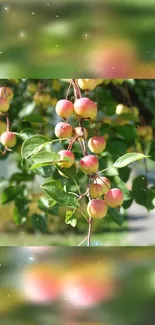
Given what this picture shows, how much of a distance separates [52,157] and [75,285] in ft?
0.36

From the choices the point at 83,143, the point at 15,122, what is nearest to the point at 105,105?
the point at 15,122

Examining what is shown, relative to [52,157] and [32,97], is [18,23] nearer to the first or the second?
[52,157]

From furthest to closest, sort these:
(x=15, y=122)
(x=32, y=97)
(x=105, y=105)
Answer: (x=32, y=97) < (x=15, y=122) < (x=105, y=105)

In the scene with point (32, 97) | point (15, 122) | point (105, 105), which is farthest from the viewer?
point (32, 97)

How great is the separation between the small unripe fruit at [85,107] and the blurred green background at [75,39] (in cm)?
10

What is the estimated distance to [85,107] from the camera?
525 millimetres

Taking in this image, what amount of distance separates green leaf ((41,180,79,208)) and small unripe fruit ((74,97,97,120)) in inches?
3.4

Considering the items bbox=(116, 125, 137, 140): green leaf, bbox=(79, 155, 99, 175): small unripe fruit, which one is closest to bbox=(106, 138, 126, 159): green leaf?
bbox=(116, 125, 137, 140): green leaf

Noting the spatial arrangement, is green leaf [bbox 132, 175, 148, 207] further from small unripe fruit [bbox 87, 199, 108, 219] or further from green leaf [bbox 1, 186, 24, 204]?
small unripe fruit [bbox 87, 199, 108, 219]

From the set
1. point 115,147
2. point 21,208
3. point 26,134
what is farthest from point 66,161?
point 21,208

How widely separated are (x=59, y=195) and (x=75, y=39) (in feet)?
0.43

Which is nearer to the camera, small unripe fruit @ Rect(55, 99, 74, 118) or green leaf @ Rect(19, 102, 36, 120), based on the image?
small unripe fruit @ Rect(55, 99, 74, 118)

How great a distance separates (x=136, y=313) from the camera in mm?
483

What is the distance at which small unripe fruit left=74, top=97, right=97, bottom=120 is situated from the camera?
524 mm
